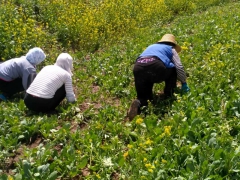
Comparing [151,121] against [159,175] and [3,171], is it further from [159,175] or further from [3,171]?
[3,171]

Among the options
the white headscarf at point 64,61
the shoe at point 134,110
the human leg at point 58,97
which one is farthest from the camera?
the white headscarf at point 64,61

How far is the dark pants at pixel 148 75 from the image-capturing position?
4938 mm

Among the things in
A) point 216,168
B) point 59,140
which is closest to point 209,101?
point 216,168

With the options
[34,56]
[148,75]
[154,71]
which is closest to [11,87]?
[34,56]

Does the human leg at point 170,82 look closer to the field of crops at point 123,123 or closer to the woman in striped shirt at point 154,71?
the woman in striped shirt at point 154,71

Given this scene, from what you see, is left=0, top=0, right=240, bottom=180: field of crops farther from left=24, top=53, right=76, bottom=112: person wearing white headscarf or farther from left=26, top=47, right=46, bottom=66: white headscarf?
left=26, top=47, right=46, bottom=66: white headscarf

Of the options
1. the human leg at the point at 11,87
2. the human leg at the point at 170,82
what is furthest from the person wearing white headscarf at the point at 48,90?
the human leg at the point at 170,82

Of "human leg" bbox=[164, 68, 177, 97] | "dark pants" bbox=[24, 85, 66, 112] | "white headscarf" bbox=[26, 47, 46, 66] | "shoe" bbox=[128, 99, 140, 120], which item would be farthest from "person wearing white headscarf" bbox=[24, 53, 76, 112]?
"human leg" bbox=[164, 68, 177, 97]

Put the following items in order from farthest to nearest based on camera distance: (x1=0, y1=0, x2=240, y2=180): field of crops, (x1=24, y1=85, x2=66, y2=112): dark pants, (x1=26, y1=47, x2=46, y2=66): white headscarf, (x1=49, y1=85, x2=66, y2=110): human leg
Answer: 1. (x1=26, y1=47, x2=46, y2=66): white headscarf
2. (x1=49, y1=85, x2=66, y2=110): human leg
3. (x1=24, y1=85, x2=66, y2=112): dark pants
4. (x1=0, y1=0, x2=240, y2=180): field of crops

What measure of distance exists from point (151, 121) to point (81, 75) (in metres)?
3.18

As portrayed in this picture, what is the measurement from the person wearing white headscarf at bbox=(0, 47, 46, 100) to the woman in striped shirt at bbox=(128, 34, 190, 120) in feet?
6.66

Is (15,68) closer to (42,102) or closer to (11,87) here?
(11,87)

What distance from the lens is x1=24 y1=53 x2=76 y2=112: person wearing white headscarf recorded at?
204 inches

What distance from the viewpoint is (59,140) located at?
4.41 m
